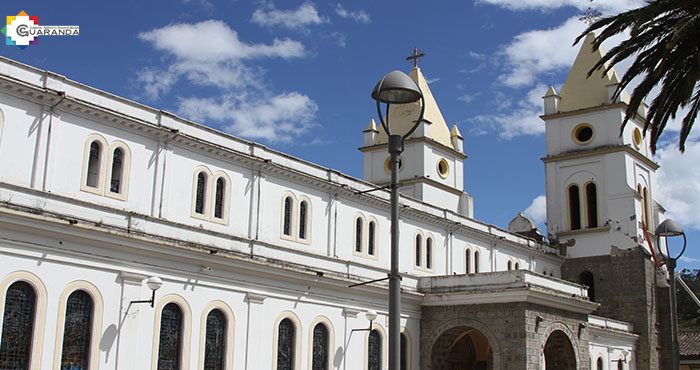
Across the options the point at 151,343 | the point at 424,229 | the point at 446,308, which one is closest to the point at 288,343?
the point at 151,343

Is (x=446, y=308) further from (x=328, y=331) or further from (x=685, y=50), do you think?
(x=685, y=50)

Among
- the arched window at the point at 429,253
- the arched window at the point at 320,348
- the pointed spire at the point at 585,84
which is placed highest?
the pointed spire at the point at 585,84

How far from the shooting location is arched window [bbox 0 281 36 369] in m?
19.5

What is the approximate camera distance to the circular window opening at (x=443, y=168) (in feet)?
144

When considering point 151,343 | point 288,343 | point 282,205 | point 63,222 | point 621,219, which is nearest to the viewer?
point 63,222

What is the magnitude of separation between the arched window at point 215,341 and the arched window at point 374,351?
741cm

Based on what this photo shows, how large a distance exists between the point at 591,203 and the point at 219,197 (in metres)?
27.6

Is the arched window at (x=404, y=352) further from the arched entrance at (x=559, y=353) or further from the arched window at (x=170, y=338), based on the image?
the arched window at (x=170, y=338)

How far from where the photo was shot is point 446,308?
3272 centimetres

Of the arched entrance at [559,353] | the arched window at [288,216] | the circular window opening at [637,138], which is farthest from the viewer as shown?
the circular window opening at [637,138]

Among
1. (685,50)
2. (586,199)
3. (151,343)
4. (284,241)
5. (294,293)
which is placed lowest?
(151,343)

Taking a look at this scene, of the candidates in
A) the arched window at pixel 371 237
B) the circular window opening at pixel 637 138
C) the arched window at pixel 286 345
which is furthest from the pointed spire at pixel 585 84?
the arched window at pixel 286 345

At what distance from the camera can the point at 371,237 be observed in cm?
3350

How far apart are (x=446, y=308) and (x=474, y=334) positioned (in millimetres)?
5144
